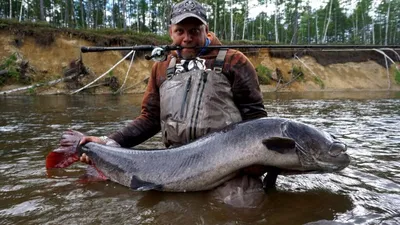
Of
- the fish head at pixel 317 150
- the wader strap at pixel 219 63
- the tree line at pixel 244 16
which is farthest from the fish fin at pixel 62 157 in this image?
the tree line at pixel 244 16

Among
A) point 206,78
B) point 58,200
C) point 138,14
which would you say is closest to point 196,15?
point 206,78

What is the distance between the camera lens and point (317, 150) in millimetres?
2932

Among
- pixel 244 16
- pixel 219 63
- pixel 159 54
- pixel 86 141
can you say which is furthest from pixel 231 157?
pixel 244 16

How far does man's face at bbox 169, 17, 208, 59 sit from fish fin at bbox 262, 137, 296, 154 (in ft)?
4.73

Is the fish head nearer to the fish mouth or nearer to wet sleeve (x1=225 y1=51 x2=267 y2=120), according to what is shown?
the fish mouth

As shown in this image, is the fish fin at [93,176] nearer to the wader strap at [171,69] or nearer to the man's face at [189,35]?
the wader strap at [171,69]

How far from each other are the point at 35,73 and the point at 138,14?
43065mm

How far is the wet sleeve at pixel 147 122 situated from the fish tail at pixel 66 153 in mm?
525

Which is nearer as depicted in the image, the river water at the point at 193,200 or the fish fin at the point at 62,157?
the river water at the point at 193,200

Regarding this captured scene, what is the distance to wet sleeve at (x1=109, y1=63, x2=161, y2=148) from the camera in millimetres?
4121

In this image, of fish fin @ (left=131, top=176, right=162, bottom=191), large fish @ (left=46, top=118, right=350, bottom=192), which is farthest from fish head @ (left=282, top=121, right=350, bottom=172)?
fish fin @ (left=131, top=176, right=162, bottom=191)

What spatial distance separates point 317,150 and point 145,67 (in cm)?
2448

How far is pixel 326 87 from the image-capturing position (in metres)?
32.6

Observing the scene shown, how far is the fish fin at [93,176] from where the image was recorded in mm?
3754
